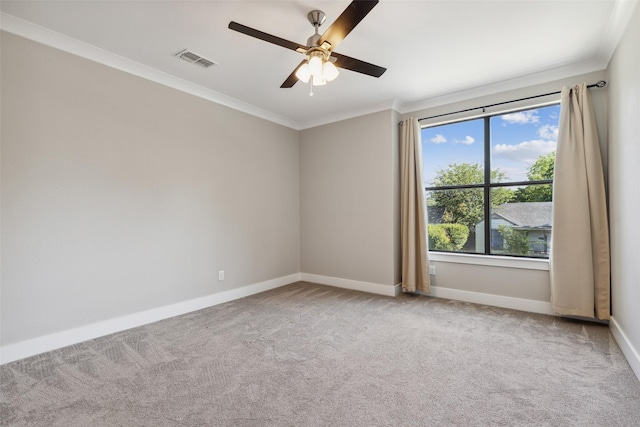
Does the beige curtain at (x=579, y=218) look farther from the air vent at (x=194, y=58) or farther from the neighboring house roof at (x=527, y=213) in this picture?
the air vent at (x=194, y=58)

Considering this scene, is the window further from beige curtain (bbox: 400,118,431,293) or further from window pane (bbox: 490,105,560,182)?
beige curtain (bbox: 400,118,431,293)

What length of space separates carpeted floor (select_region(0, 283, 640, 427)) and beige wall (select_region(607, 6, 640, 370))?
0.39m

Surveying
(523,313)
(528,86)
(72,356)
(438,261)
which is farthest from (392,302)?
(72,356)

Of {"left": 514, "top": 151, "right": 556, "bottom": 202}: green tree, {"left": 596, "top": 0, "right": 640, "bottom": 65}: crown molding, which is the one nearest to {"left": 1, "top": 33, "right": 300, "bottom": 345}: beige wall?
{"left": 514, "top": 151, "right": 556, "bottom": 202}: green tree

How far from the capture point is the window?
11.3ft

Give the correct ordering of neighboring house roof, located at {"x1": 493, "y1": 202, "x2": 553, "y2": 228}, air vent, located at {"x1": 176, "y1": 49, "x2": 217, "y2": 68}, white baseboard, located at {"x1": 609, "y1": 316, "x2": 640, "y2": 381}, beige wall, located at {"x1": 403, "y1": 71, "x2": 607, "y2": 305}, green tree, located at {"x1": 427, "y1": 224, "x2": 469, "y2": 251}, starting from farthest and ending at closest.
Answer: green tree, located at {"x1": 427, "y1": 224, "x2": 469, "y2": 251}, neighboring house roof, located at {"x1": 493, "y1": 202, "x2": 553, "y2": 228}, beige wall, located at {"x1": 403, "y1": 71, "x2": 607, "y2": 305}, air vent, located at {"x1": 176, "y1": 49, "x2": 217, "y2": 68}, white baseboard, located at {"x1": 609, "y1": 316, "x2": 640, "y2": 381}

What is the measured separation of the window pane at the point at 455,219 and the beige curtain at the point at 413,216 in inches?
11.2

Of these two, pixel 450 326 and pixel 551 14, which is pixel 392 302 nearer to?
pixel 450 326

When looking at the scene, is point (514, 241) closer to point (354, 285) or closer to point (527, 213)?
point (527, 213)

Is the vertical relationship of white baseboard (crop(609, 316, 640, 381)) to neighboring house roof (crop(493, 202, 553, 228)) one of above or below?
below

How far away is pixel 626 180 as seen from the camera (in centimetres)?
232

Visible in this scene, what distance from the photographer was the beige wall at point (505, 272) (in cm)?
298

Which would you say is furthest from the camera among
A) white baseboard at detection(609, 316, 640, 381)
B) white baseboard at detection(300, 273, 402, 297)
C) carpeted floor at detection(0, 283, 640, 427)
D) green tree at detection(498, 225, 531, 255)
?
white baseboard at detection(300, 273, 402, 297)

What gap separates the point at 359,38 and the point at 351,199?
2.29 m
